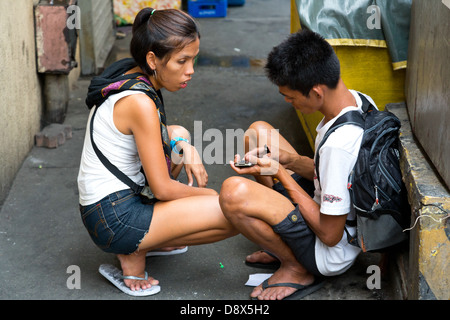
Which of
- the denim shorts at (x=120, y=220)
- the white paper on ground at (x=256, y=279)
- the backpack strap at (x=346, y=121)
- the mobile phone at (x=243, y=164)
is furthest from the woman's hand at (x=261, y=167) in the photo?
the white paper on ground at (x=256, y=279)

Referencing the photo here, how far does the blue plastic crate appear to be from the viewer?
764 cm

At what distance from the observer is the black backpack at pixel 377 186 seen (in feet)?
8.27

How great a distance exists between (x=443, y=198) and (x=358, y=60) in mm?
1430

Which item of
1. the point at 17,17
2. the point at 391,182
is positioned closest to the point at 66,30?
the point at 17,17

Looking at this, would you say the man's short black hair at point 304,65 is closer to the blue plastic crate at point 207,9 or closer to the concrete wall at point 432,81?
the concrete wall at point 432,81

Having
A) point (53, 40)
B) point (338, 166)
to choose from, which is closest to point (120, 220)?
point (338, 166)

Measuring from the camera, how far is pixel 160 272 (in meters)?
3.06

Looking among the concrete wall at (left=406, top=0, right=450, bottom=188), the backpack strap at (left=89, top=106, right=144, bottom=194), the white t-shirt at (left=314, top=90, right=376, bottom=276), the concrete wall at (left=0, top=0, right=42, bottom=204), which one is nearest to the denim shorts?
the backpack strap at (left=89, top=106, right=144, bottom=194)

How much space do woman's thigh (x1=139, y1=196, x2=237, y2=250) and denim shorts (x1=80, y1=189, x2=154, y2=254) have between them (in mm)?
39

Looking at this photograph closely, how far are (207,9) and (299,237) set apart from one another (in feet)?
18.1

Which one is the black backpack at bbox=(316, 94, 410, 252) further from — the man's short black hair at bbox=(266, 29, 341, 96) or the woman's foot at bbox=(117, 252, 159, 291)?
the woman's foot at bbox=(117, 252, 159, 291)

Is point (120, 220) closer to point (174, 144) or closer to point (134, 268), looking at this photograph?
Answer: point (134, 268)

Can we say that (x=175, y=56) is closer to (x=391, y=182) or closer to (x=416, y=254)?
(x=391, y=182)

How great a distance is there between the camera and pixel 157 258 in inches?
125
